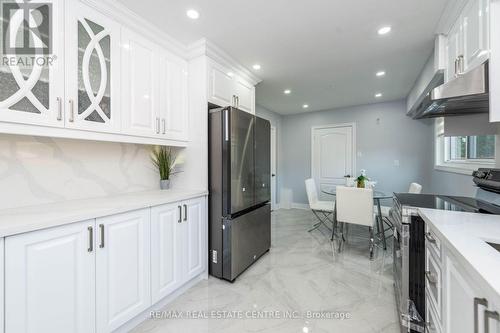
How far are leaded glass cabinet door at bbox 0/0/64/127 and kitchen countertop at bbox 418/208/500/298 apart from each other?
2.12m

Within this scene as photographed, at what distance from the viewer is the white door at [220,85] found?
2.28 meters

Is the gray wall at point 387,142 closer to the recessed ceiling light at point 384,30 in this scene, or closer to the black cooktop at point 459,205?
the black cooktop at point 459,205

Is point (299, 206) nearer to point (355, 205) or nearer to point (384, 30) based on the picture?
point (355, 205)

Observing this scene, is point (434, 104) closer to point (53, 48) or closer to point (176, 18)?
point (176, 18)

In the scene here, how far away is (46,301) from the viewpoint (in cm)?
108

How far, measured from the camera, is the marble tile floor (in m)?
1.55

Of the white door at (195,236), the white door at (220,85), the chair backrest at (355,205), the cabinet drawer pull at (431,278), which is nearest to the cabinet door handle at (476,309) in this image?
the cabinet drawer pull at (431,278)

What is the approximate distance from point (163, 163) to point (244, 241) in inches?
48.4

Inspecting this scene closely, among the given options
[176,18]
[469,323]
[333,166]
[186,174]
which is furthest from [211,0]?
[333,166]

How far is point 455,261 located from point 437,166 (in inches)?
130

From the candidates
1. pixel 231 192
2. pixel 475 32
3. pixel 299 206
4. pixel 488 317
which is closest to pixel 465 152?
pixel 475 32

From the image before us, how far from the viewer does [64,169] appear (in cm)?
162

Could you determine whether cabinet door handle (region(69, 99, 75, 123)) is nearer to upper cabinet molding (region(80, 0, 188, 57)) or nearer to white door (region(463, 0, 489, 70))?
upper cabinet molding (region(80, 0, 188, 57))

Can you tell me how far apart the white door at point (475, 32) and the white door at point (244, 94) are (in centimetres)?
210
